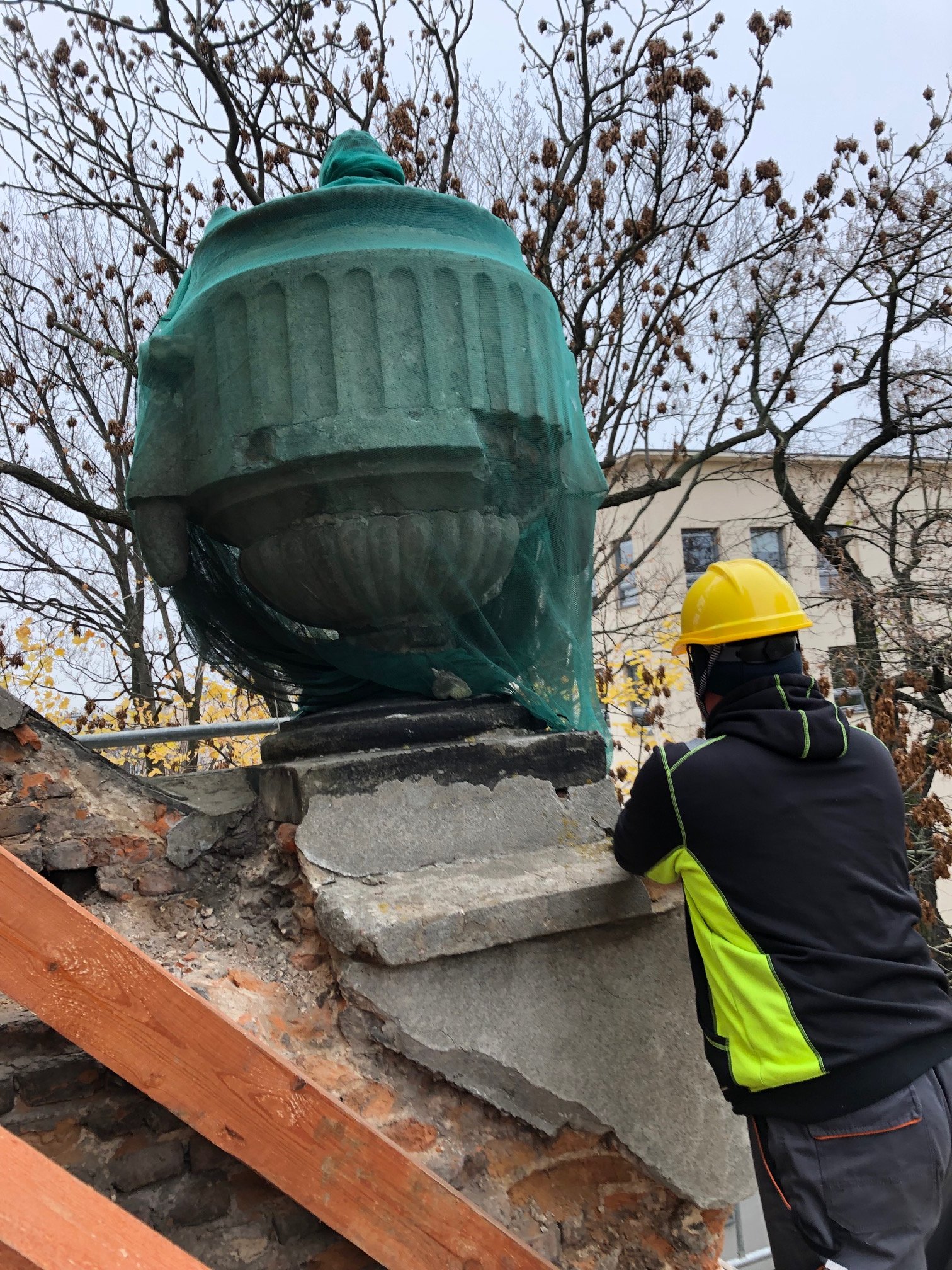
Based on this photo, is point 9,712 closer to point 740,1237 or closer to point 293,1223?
point 293,1223

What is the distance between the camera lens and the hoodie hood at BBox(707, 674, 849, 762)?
63.8 inches

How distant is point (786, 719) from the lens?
1633 millimetres

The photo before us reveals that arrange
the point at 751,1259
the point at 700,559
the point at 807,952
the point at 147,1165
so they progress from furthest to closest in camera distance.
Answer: the point at 700,559, the point at 751,1259, the point at 147,1165, the point at 807,952

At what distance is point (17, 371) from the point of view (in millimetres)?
7578

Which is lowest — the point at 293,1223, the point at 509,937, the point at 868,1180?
the point at 293,1223

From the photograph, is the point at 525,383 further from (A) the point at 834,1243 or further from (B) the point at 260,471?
(A) the point at 834,1243

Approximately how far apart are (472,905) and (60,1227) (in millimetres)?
918

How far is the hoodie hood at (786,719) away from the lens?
1620 millimetres

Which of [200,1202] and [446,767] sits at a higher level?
[446,767]

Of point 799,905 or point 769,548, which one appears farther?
point 769,548

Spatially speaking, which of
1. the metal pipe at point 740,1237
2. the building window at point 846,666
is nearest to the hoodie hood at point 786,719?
the metal pipe at point 740,1237

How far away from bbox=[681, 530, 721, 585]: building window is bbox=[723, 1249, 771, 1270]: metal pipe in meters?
10.6

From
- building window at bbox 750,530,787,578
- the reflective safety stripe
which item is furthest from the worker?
building window at bbox 750,530,787,578

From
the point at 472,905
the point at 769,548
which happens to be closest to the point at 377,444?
the point at 472,905
